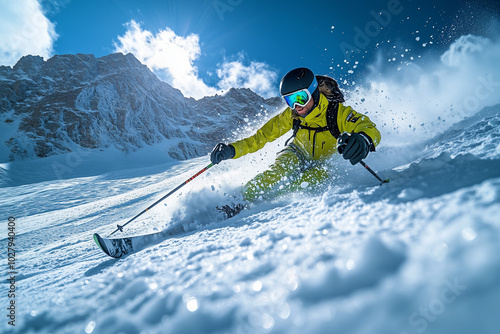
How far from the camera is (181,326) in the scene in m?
0.76

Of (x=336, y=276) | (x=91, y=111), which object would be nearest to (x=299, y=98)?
(x=336, y=276)

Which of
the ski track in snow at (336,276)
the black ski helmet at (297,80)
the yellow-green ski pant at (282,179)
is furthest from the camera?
the yellow-green ski pant at (282,179)

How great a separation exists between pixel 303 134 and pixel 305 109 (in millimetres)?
579

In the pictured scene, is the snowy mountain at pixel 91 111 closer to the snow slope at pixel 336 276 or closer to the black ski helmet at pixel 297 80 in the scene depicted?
the black ski helmet at pixel 297 80

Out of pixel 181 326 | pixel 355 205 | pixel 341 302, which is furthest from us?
pixel 355 205

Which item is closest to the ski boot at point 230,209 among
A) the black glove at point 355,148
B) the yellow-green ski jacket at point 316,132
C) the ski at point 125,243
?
the ski at point 125,243

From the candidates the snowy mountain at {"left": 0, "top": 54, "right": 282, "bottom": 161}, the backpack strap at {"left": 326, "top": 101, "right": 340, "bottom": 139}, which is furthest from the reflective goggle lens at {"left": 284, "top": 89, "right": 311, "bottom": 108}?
the snowy mountain at {"left": 0, "top": 54, "right": 282, "bottom": 161}

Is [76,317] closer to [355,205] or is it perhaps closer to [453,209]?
[355,205]

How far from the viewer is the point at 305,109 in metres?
3.06

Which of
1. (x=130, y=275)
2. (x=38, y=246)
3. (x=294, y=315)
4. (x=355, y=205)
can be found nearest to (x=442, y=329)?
(x=294, y=315)

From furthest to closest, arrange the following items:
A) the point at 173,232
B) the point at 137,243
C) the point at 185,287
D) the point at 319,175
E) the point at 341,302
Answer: the point at 319,175 < the point at 173,232 < the point at 137,243 < the point at 185,287 < the point at 341,302

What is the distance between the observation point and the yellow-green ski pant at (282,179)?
10.3ft

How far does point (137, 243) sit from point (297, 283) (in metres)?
2.28

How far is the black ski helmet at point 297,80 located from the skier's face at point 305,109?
240 mm
